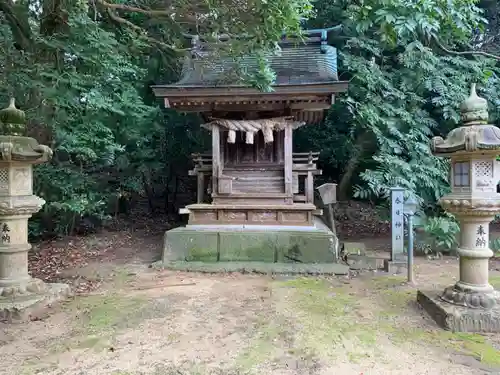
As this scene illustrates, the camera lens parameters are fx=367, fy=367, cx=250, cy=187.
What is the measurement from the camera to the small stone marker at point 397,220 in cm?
659

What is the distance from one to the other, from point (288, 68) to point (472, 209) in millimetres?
5625

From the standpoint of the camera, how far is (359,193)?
893cm

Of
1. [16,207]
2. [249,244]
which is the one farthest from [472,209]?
[16,207]

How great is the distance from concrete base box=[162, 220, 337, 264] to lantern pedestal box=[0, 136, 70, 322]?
2.79m

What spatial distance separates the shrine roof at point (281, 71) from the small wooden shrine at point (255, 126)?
0.02 metres

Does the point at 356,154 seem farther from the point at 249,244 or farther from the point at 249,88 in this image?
the point at 249,244

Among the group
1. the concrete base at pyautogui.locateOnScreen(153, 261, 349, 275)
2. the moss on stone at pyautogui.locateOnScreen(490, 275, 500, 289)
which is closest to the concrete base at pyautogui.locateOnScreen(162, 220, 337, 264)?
the concrete base at pyautogui.locateOnScreen(153, 261, 349, 275)

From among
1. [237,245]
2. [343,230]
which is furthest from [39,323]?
[343,230]

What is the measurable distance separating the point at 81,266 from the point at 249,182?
3896 millimetres

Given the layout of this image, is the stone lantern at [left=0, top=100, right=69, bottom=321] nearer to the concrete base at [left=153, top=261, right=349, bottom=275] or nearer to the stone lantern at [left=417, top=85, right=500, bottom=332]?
the concrete base at [left=153, top=261, right=349, bottom=275]

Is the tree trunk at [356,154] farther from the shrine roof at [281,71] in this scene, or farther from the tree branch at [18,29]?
the tree branch at [18,29]

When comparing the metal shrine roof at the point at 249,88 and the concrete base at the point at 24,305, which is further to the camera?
the metal shrine roof at the point at 249,88

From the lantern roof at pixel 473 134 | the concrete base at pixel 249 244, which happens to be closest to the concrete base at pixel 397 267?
the concrete base at pixel 249 244

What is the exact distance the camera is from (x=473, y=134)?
13.1 ft
